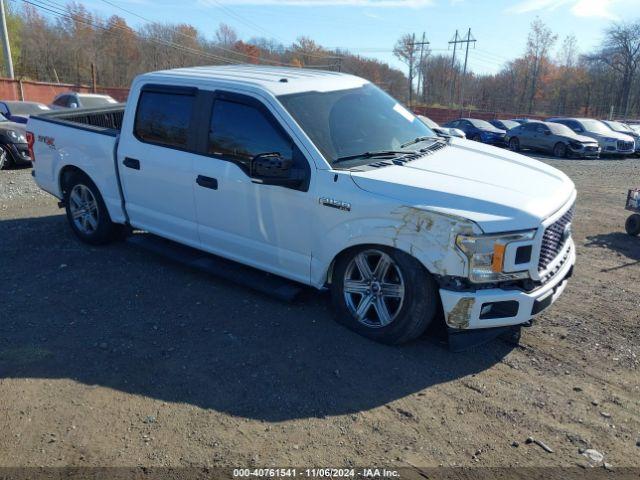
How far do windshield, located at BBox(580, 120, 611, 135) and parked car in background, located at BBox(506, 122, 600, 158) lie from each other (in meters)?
1.24

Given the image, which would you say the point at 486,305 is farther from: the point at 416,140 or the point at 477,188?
the point at 416,140

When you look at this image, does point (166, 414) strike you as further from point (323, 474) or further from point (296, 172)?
point (296, 172)

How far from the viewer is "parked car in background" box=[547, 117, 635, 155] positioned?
21.8 m

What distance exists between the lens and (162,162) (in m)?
5.16

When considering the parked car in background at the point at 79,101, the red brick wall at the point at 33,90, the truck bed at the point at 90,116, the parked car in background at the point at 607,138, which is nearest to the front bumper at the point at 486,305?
the truck bed at the point at 90,116

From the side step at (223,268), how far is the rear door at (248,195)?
0.51ft

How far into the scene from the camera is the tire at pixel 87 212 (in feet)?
20.4

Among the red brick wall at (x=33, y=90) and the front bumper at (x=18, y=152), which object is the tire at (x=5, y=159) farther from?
the red brick wall at (x=33, y=90)

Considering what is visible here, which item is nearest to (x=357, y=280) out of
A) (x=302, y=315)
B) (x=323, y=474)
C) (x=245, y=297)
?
(x=302, y=315)

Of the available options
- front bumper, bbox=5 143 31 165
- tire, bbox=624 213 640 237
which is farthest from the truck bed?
tire, bbox=624 213 640 237

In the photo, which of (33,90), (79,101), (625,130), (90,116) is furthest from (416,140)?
(33,90)

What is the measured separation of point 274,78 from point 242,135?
690mm

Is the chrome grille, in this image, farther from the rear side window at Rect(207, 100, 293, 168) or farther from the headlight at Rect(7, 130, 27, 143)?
the headlight at Rect(7, 130, 27, 143)

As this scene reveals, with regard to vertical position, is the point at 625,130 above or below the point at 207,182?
below
